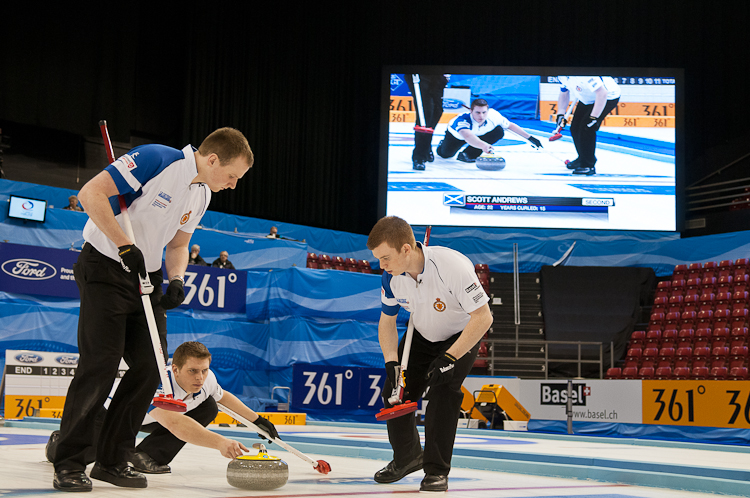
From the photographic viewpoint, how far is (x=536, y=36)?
60.3ft

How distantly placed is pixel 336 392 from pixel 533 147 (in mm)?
8746

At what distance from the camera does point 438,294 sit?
10.5ft

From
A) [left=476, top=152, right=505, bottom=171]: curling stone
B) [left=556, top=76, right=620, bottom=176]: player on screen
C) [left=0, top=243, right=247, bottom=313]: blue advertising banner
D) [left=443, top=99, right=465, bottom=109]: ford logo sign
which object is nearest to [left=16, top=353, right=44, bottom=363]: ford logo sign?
[left=0, top=243, right=247, bottom=313]: blue advertising banner

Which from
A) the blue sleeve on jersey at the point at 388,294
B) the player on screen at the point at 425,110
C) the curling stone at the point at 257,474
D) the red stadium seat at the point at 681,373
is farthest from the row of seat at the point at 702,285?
the curling stone at the point at 257,474

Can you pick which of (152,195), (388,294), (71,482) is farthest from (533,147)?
(71,482)

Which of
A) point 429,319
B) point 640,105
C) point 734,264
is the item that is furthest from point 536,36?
point 429,319

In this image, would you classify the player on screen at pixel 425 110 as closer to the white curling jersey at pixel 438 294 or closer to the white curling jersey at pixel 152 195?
the white curling jersey at pixel 438 294

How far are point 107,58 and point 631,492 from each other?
1623 cm

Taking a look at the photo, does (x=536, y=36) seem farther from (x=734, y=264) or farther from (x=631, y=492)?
(x=631, y=492)

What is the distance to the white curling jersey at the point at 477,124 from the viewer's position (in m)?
17.2

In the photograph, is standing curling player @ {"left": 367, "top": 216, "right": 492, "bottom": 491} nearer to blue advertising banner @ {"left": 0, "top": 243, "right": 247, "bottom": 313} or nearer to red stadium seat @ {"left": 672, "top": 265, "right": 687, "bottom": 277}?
blue advertising banner @ {"left": 0, "top": 243, "right": 247, "bottom": 313}

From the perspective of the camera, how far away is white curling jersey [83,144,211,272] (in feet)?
9.02

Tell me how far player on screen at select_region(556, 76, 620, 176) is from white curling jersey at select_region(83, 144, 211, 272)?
15.0m

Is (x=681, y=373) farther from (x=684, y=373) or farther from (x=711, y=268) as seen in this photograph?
(x=711, y=268)
